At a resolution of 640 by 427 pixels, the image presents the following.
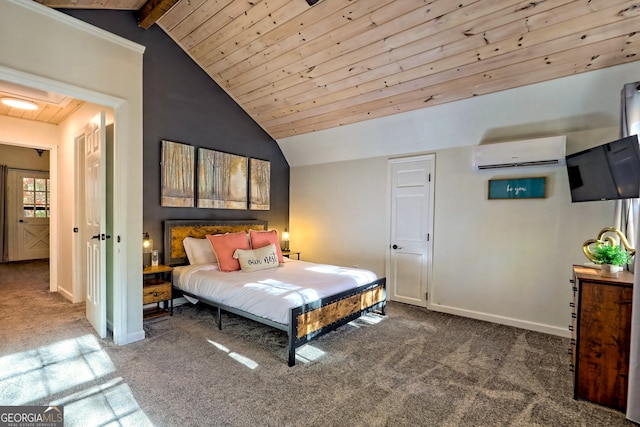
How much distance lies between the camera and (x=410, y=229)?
15.1ft

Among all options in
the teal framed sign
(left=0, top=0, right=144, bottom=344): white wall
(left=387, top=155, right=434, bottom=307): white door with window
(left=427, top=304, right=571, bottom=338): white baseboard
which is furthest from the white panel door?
the teal framed sign

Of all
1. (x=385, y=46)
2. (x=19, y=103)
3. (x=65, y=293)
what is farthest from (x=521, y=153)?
(x=65, y=293)

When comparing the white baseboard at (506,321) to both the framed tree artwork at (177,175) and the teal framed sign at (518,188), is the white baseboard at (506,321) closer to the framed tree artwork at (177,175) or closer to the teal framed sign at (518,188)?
the teal framed sign at (518,188)

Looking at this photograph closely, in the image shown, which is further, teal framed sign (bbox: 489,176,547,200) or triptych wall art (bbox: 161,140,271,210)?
triptych wall art (bbox: 161,140,271,210)

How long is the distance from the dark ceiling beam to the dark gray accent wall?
149 mm

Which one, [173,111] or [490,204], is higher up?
[173,111]

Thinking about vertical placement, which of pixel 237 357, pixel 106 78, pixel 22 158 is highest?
pixel 106 78

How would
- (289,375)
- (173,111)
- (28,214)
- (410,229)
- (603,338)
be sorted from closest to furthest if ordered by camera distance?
(603,338)
(289,375)
(173,111)
(410,229)
(28,214)

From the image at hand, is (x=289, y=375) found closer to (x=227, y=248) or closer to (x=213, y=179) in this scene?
(x=227, y=248)

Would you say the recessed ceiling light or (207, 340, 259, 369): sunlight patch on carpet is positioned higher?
the recessed ceiling light

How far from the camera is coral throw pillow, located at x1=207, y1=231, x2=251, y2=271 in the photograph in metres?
3.88

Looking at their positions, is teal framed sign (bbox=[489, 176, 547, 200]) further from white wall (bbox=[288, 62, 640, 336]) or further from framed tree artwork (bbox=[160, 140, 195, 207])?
framed tree artwork (bbox=[160, 140, 195, 207])

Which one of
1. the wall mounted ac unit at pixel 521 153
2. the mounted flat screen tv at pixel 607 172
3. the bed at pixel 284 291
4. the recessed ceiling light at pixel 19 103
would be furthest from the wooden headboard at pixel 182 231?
the mounted flat screen tv at pixel 607 172

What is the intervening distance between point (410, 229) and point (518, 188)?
1.50m
